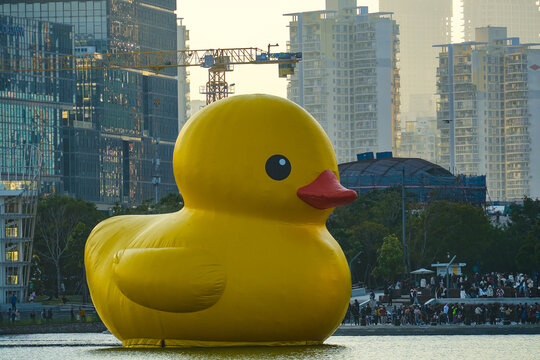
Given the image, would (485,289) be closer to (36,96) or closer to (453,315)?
A: (453,315)

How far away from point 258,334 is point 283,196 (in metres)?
3.45

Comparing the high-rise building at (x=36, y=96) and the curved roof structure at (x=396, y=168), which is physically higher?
the high-rise building at (x=36, y=96)

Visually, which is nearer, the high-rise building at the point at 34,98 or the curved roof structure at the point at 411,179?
the curved roof structure at the point at 411,179

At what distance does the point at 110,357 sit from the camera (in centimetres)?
3025

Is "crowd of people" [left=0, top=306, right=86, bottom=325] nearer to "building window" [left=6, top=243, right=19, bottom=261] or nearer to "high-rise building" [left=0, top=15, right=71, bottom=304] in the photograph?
"building window" [left=6, top=243, right=19, bottom=261]

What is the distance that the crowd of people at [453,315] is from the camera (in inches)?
2127

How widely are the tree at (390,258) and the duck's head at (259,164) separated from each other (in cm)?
4651

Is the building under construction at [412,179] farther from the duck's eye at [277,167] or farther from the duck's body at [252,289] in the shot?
the duck's eye at [277,167]

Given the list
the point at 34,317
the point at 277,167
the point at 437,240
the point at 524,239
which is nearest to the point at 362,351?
the point at 277,167

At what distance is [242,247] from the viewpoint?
100 feet

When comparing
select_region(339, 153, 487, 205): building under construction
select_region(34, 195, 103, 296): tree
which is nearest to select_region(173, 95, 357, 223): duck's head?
select_region(34, 195, 103, 296): tree

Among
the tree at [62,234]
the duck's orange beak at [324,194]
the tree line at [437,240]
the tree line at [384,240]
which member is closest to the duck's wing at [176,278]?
the duck's orange beak at [324,194]

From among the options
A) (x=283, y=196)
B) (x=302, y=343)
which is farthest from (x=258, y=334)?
(x=283, y=196)

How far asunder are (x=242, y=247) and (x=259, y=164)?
2.12 m
